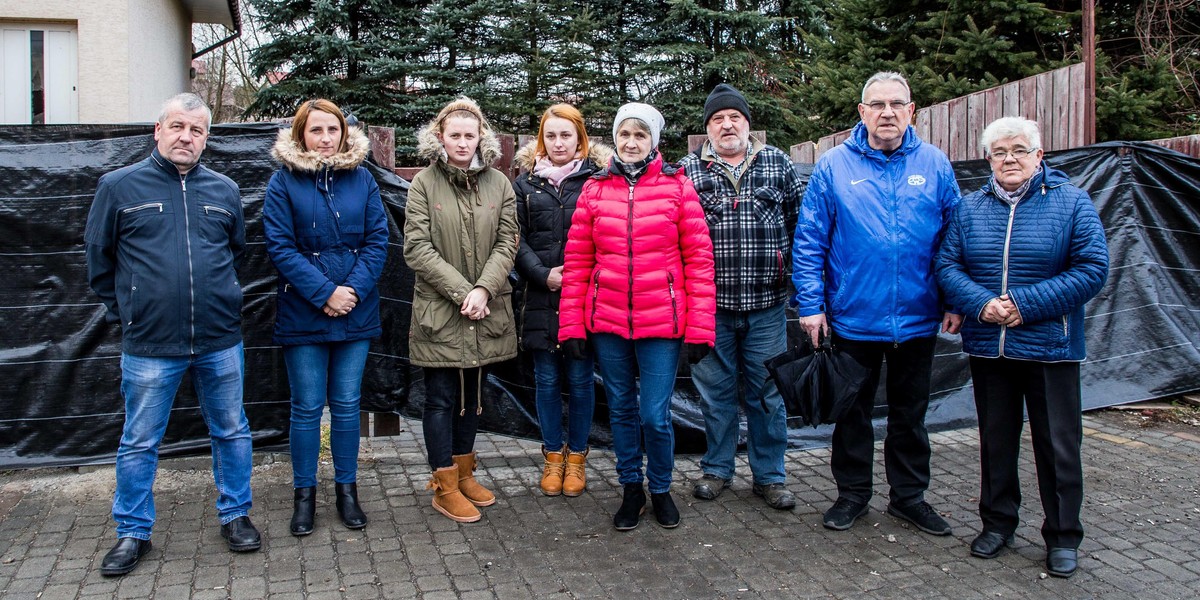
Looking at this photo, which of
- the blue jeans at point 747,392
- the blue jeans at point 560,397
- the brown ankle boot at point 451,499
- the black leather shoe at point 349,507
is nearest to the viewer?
the black leather shoe at point 349,507

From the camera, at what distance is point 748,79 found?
559 inches

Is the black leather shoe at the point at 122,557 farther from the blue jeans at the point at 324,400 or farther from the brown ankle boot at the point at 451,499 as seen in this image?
the brown ankle boot at the point at 451,499

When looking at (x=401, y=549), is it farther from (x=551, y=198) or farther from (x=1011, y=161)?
(x=1011, y=161)

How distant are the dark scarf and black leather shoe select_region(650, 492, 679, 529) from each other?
1.52 metres

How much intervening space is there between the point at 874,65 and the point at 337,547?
843 cm

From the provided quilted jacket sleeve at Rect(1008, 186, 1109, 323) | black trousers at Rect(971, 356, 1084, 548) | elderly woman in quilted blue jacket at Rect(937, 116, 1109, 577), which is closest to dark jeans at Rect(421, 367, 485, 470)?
elderly woman in quilted blue jacket at Rect(937, 116, 1109, 577)

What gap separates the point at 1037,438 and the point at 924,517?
0.68 m

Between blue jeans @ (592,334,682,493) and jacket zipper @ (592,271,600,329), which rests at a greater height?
jacket zipper @ (592,271,600,329)

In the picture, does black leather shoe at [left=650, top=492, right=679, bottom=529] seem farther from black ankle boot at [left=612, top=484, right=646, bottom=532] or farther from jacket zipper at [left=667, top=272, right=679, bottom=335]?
jacket zipper at [left=667, top=272, right=679, bottom=335]

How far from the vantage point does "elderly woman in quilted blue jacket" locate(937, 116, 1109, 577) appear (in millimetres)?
3680

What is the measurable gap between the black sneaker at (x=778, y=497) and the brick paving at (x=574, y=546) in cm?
4

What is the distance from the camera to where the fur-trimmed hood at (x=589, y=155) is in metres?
4.57

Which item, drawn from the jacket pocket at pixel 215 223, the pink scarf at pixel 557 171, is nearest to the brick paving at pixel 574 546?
the jacket pocket at pixel 215 223

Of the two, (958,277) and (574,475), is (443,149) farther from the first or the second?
(958,277)
